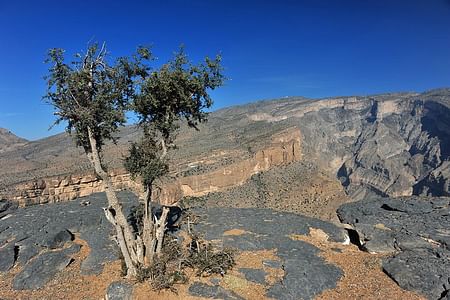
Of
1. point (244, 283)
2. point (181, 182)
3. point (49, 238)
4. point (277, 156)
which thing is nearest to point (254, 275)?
point (244, 283)

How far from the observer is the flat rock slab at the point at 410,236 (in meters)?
10.8

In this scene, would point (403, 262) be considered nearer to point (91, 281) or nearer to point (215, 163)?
point (91, 281)

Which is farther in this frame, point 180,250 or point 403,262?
point 180,250

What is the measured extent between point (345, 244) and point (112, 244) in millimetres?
9488

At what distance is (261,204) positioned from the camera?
4778 centimetres

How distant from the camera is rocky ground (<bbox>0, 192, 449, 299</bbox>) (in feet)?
34.8

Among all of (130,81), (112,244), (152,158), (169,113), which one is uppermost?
(130,81)

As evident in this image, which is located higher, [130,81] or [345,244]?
[130,81]

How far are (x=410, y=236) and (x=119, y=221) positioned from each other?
10.7 meters

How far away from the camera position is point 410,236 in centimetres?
1377

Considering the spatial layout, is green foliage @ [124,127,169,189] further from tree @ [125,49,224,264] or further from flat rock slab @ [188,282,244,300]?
flat rock slab @ [188,282,244,300]

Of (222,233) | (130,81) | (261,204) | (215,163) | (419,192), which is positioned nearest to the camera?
(130,81)

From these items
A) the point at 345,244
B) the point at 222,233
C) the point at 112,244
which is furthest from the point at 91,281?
the point at 345,244

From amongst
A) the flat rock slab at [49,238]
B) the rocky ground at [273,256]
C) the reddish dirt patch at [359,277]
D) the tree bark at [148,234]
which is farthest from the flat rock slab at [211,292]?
the flat rock slab at [49,238]
